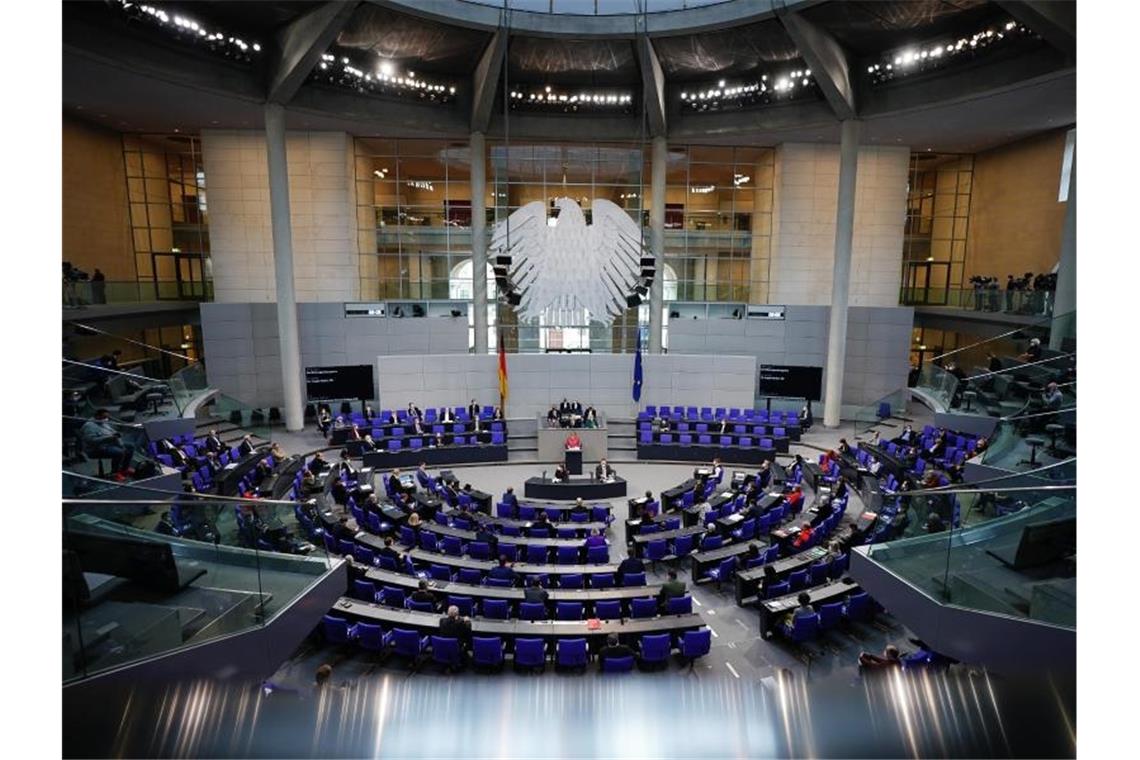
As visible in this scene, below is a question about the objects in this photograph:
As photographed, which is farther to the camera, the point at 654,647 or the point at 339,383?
the point at 339,383

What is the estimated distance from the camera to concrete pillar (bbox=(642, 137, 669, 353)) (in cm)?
2175

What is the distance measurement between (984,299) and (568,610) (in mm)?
19635

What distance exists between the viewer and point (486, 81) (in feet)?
61.6

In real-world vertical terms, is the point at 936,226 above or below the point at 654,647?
above

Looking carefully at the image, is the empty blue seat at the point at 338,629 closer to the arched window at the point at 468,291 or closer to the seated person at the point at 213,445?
the seated person at the point at 213,445

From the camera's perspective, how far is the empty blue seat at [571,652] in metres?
7.71

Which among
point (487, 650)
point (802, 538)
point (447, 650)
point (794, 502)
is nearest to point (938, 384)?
point (794, 502)

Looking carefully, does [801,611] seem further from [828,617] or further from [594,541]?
[594,541]

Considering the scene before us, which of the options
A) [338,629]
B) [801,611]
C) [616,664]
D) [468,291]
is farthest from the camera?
[468,291]

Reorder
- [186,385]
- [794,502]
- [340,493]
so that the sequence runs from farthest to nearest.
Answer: [186,385]
[340,493]
[794,502]

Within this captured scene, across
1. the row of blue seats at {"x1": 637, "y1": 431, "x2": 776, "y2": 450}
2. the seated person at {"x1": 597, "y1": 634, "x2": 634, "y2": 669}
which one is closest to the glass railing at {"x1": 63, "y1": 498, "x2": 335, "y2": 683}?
the seated person at {"x1": 597, "y1": 634, "x2": 634, "y2": 669}

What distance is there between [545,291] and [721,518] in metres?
5.89

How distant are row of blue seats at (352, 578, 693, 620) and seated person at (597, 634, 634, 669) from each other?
72cm

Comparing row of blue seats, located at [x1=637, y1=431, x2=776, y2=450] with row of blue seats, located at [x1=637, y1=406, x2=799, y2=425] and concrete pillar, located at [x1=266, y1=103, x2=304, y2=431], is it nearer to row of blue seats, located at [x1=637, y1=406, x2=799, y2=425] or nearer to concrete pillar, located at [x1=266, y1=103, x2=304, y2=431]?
row of blue seats, located at [x1=637, y1=406, x2=799, y2=425]
